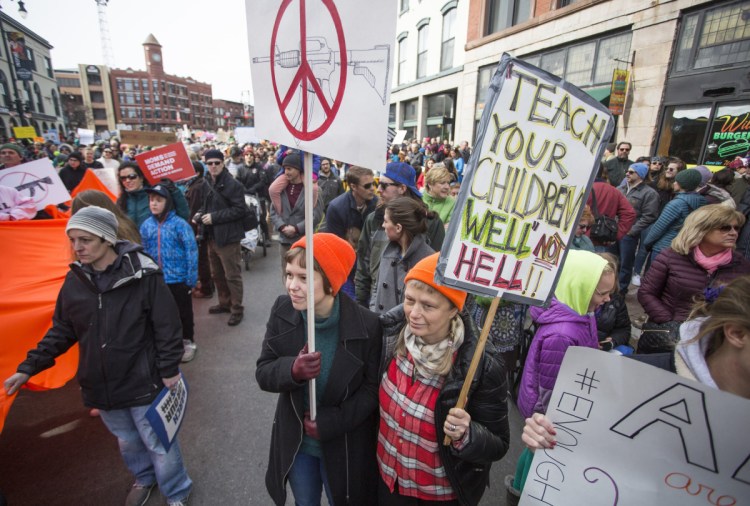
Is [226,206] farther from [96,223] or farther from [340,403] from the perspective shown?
[340,403]

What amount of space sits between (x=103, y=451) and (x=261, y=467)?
1.30 m

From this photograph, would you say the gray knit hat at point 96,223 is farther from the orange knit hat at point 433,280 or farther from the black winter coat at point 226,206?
the black winter coat at point 226,206

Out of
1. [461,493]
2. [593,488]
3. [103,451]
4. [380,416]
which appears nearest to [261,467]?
[103,451]

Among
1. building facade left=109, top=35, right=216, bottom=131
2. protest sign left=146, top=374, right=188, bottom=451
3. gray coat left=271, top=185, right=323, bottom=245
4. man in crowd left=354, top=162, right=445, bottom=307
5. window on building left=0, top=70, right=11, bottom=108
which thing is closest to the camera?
protest sign left=146, top=374, right=188, bottom=451

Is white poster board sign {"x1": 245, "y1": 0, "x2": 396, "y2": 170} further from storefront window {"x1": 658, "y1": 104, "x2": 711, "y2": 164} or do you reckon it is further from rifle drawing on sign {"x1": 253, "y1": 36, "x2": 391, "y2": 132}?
storefront window {"x1": 658, "y1": 104, "x2": 711, "y2": 164}

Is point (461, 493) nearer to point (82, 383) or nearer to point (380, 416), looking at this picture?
point (380, 416)

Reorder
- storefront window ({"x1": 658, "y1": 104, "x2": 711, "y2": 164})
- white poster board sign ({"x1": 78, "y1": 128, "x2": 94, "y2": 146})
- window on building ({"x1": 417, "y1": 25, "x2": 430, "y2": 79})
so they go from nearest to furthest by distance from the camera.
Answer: storefront window ({"x1": 658, "y1": 104, "x2": 711, "y2": 164}) < white poster board sign ({"x1": 78, "y1": 128, "x2": 94, "y2": 146}) < window on building ({"x1": 417, "y1": 25, "x2": 430, "y2": 79})

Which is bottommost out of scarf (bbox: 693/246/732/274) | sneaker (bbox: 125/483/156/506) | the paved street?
the paved street

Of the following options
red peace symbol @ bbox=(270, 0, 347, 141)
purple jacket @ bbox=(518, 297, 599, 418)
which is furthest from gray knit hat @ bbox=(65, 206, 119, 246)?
purple jacket @ bbox=(518, 297, 599, 418)

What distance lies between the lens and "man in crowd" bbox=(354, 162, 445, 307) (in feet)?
10.4

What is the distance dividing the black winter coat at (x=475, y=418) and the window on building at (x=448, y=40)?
780 inches

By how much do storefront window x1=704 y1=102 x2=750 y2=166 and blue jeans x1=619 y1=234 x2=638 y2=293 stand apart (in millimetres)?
3627

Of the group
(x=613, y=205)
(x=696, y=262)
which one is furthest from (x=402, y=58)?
(x=696, y=262)

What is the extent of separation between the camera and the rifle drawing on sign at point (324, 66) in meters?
1.30
